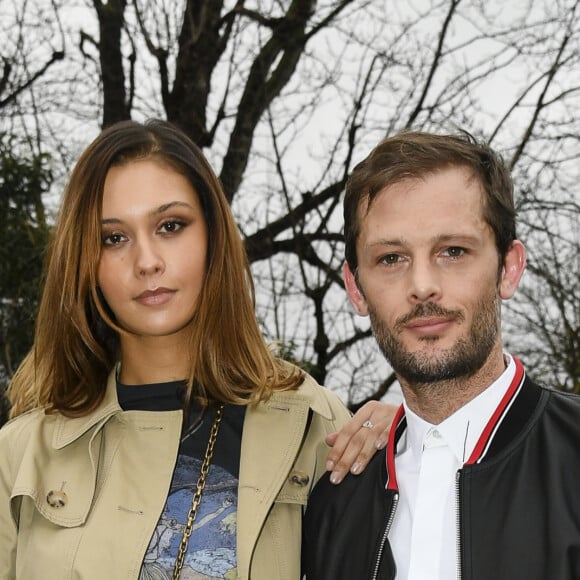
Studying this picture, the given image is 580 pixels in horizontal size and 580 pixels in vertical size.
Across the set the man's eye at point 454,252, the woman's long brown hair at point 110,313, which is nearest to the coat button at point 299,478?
the woman's long brown hair at point 110,313

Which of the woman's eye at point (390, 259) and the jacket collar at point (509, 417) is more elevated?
the woman's eye at point (390, 259)

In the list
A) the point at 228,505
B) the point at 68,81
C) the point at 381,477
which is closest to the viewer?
the point at 381,477

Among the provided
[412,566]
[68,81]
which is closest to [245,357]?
[412,566]

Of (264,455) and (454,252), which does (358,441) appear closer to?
(264,455)

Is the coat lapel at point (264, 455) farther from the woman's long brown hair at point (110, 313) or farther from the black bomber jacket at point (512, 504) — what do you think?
the black bomber jacket at point (512, 504)

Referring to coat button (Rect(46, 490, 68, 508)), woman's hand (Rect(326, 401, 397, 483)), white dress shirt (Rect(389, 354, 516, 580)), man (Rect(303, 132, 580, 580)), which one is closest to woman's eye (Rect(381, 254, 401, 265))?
man (Rect(303, 132, 580, 580))

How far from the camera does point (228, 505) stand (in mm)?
2779

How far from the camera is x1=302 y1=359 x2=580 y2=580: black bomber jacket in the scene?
2.18m

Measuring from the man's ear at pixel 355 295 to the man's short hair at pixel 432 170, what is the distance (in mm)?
80

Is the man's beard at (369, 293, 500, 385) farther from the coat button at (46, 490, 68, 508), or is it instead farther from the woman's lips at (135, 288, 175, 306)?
the coat button at (46, 490, 68, 508)

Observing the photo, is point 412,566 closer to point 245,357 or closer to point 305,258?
point 245,357

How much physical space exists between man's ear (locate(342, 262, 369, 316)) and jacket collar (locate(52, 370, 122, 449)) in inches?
30.9

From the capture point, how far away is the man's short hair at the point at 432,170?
2607 mm

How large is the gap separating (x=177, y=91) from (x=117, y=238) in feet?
20.3
